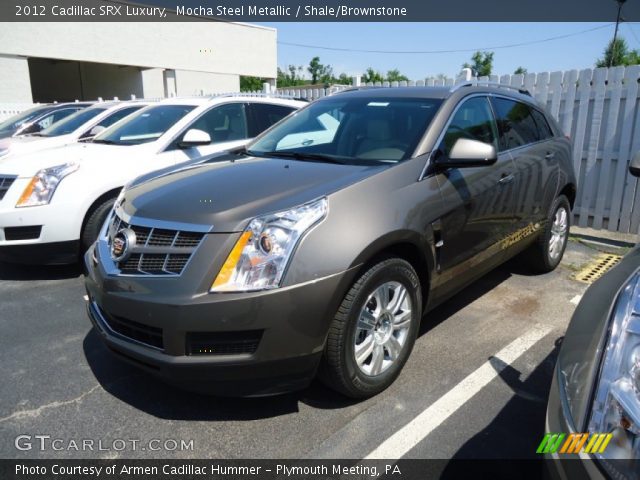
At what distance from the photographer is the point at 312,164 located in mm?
3109

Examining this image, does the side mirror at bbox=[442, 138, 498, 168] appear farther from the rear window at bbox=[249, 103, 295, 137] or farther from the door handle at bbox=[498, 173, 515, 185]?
the rear window at bbox=[249, 103, 295, 137]

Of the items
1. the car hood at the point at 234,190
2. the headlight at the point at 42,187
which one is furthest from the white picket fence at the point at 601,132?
the headlight at the point at 42,187

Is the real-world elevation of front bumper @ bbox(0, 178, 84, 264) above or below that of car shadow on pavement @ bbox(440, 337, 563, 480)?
above

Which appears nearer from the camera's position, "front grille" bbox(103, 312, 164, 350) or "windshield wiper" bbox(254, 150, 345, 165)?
"front grille" bbox(103, 312, 164, 350)

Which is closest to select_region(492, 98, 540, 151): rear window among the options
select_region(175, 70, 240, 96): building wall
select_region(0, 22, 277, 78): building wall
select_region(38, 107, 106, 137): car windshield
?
select_region(38, 107, 106, 137): car windshield

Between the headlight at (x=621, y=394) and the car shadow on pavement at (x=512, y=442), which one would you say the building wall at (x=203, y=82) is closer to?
the car shadow on pavement at (x=512, y=442)

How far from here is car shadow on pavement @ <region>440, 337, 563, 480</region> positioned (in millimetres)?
2275

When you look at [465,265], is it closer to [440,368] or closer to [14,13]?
[440,368]

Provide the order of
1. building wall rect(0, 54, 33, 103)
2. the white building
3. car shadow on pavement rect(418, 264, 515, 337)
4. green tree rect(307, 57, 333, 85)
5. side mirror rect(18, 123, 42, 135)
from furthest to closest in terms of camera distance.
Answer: green tree rect(307, 57, 333, 85), the white building, building wall rect(0, 54, 33, 103), side mirror rect(18, 123, 42, 135), car shadow on pavement rect(418, 264, 515, 337)

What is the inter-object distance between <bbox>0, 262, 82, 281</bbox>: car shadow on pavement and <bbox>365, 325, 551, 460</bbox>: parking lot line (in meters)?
3.82

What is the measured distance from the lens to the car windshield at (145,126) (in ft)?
18.1

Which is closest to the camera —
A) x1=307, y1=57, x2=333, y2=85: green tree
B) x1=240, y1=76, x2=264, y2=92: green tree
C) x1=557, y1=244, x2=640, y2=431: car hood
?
x1=557, y1=244, x2=640, y2=431: car hood

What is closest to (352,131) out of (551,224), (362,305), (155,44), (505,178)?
(505,178)

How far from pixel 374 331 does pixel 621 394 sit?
140 centimetres
